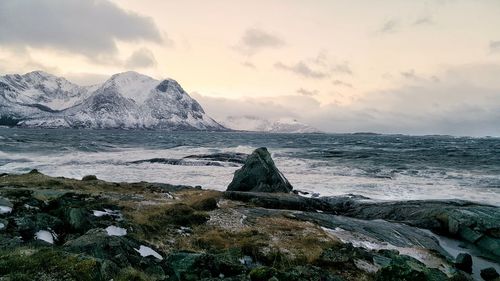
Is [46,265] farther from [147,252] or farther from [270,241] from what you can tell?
[270,241]

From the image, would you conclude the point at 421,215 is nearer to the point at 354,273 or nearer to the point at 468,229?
the point at 468,229

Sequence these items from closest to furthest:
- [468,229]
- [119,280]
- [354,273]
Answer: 1. [119,280]
2. [354,273]
3. [468,229]

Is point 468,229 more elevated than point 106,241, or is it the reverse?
point 106,241

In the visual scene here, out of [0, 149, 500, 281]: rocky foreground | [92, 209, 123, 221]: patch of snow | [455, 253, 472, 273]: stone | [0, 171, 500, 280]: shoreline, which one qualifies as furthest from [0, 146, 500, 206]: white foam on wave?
[92, 209, 123, 221]: patch of snow

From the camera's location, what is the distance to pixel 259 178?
40.0 meters

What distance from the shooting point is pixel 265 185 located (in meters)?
39.3

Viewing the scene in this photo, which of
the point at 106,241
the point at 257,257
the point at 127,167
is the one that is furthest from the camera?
the point at 127,167

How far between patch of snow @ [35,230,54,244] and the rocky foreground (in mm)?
36

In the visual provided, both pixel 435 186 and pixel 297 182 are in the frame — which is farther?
pixel 297 182

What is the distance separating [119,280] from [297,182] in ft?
140

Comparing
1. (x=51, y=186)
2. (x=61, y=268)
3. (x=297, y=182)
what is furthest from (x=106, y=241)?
(x=297, y=182)

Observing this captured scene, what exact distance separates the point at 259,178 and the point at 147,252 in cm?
2599

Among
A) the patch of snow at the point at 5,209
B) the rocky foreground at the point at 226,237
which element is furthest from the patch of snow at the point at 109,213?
the patch of snow at the point at 5,209

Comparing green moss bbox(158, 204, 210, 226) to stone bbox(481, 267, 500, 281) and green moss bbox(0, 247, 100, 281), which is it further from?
stone bbox(481, 267, 500, 281)
